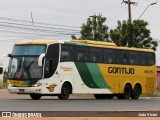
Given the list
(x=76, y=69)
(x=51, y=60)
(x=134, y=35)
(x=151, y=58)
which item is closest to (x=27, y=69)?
(x=51, y=60)

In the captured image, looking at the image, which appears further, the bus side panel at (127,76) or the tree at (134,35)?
the tree at (134,35)

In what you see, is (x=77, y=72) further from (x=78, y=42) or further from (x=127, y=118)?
(x=127, y=118)

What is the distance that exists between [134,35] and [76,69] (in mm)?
23236

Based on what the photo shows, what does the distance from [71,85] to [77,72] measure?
861 millimetres

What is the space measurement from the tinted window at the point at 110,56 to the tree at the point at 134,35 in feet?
62.7

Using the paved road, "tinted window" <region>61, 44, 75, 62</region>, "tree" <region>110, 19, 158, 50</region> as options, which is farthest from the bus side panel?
"tree" <region>110, 19, 158, 50</region>

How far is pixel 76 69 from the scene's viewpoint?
31422mm

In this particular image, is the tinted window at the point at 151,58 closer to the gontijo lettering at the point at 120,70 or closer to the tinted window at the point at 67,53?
the gontijo lettering at the point at 120,70

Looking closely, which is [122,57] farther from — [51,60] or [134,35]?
[134,35]

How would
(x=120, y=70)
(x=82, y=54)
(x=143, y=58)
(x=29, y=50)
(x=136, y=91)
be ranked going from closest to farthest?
(x=29, y=50) → (x=82, y=54) → (x=120, y=70) → (x=136, y=91) → (x=143, y=58)

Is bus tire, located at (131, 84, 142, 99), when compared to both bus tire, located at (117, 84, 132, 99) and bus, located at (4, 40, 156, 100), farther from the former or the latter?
bus tire, located at (117, 84, 132, 99)

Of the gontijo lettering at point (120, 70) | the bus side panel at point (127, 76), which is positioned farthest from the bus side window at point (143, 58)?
the gontijo lettering at point (120, 70)

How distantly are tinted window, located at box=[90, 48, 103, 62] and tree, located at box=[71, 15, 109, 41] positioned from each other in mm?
23551

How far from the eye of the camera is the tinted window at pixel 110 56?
33.6m
